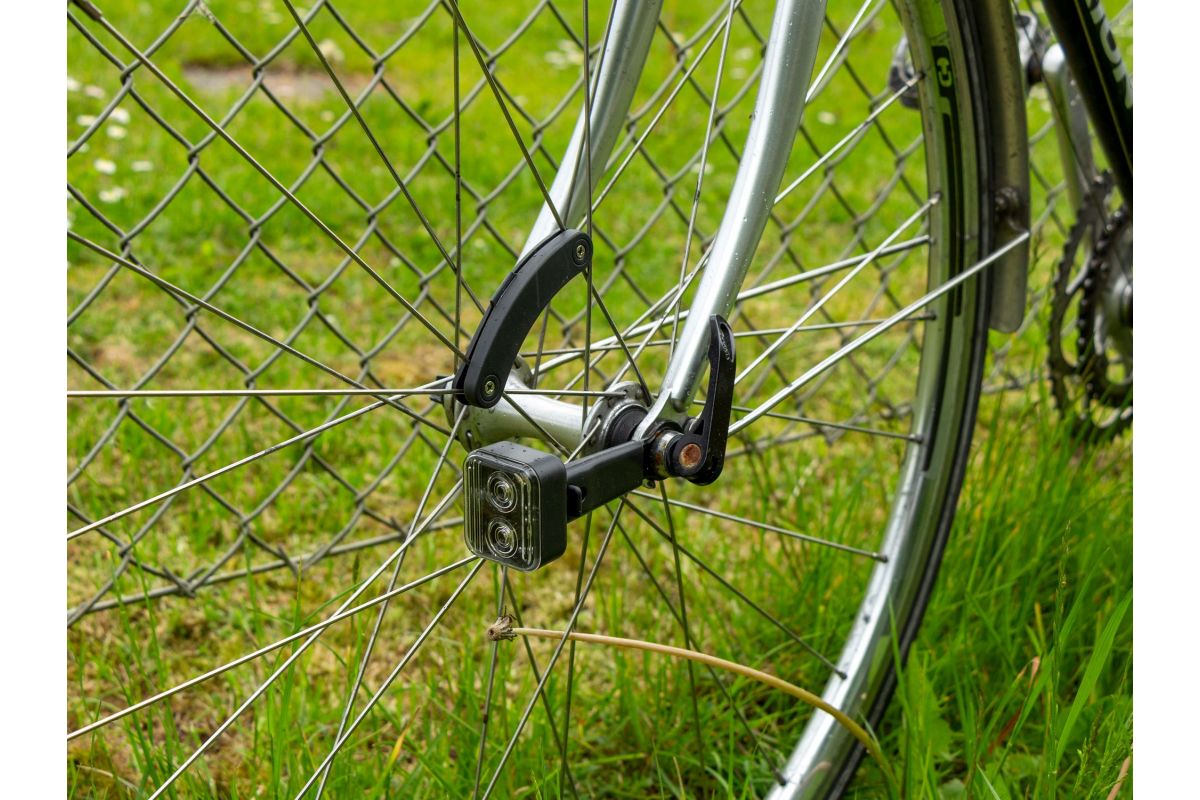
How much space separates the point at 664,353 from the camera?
2084mm

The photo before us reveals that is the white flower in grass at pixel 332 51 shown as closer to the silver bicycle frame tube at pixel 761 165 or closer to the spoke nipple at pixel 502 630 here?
the silver bicycle frame tube at pixel 761 165

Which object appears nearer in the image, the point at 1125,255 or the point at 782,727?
the point at 782,727

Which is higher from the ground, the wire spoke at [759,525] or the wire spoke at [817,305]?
the wire spoke at [817,305]

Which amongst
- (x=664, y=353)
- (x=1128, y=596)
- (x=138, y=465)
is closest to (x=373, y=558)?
(x=138, y=465)

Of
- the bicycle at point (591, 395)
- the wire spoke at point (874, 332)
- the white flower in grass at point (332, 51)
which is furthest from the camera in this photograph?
the white flower in grass at point (332, 51)

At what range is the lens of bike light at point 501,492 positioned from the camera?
0.81m

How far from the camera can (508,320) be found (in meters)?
0.84

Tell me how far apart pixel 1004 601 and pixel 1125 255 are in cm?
51

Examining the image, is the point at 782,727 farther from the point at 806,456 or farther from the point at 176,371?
the point at 176,371

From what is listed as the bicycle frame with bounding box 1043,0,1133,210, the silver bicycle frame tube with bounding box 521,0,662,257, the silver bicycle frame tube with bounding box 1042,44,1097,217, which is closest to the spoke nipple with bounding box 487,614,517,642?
the silver bicycle frame tube with bounding box 521,0,662,257

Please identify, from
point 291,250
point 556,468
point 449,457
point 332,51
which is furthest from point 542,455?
point 332,51

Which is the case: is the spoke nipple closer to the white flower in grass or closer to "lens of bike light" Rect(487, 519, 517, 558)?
"lens of bike light" Rect(487, 519, 517, 558)

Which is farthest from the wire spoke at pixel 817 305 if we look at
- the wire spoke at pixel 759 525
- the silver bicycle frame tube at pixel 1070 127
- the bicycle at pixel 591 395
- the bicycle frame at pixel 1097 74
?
the silver bicycle frame tube at pixel 1070 127

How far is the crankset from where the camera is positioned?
0.81 meters
